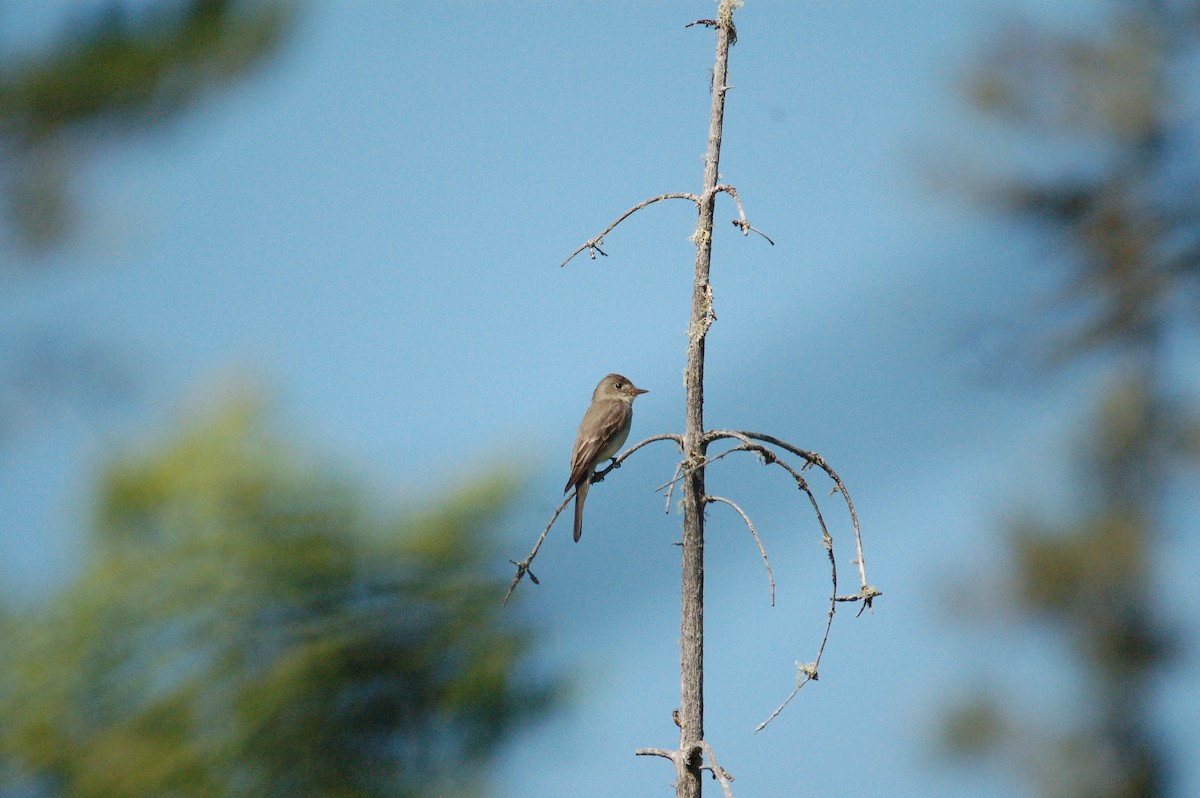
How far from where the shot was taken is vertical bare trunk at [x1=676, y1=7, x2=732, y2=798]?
2.48m

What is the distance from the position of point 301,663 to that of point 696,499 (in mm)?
1049

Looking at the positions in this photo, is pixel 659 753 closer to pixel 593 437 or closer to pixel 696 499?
pixel 696 499

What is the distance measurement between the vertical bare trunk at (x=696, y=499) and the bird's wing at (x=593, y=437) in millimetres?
2619

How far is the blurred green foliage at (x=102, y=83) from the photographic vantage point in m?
10.7

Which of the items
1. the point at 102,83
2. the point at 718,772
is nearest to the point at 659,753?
the point at 718,772

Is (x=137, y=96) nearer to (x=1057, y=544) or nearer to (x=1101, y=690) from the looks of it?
(x=1057, y=544)

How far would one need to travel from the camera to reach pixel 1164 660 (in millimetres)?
12430

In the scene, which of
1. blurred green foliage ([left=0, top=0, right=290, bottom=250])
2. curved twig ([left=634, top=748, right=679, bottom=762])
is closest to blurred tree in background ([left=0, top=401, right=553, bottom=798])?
curved twig ([left=634, top=748, right=679, bottom=762])

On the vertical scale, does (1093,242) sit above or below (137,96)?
below

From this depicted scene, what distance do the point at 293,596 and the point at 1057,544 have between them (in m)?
12.0

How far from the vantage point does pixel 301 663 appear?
6.02ft

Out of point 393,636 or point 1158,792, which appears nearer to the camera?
point 393,636

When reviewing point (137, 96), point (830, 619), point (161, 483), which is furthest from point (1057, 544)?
point (830, 619)

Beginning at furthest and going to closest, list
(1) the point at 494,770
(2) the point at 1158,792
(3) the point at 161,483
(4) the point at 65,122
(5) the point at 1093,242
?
(2) the point at 1158,792
(4) the point at 65,122
(3) the point at 161,483
(1) the point at 494,770
(5) the point at 1093,242
